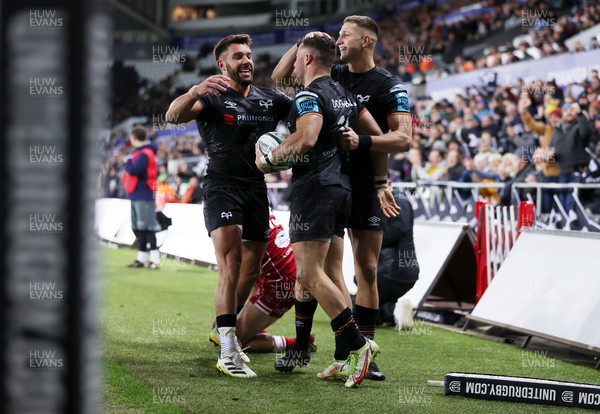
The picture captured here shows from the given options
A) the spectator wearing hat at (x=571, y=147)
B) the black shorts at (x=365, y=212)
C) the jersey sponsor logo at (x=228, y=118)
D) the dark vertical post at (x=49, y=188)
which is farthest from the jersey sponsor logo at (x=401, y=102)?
the spectator wearing hat at (x=571, y=147)

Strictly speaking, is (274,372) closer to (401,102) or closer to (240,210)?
(240,210)

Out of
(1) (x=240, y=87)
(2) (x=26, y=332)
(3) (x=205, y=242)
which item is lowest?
(3) (x=205, y=242)

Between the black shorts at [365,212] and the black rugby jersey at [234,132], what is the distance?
2.53 ft

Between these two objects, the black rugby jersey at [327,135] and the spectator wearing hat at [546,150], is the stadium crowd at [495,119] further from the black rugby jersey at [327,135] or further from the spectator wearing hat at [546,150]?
the black rugby jersey at [327,135]

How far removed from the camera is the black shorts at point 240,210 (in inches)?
225

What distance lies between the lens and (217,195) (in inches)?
229

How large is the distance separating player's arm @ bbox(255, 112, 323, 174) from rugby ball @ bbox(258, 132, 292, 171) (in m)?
0.04

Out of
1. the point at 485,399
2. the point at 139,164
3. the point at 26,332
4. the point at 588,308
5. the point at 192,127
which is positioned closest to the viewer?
the point at 26,332

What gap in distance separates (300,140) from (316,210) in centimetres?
48

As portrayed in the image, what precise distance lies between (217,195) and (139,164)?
7911mm

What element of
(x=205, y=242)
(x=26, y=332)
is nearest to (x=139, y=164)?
(x=205, y=242)

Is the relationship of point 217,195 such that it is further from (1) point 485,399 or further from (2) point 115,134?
(2) point 115,134

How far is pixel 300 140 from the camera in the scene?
16.4ft

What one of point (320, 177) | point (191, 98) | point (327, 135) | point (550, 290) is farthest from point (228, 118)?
point (550, 290)
